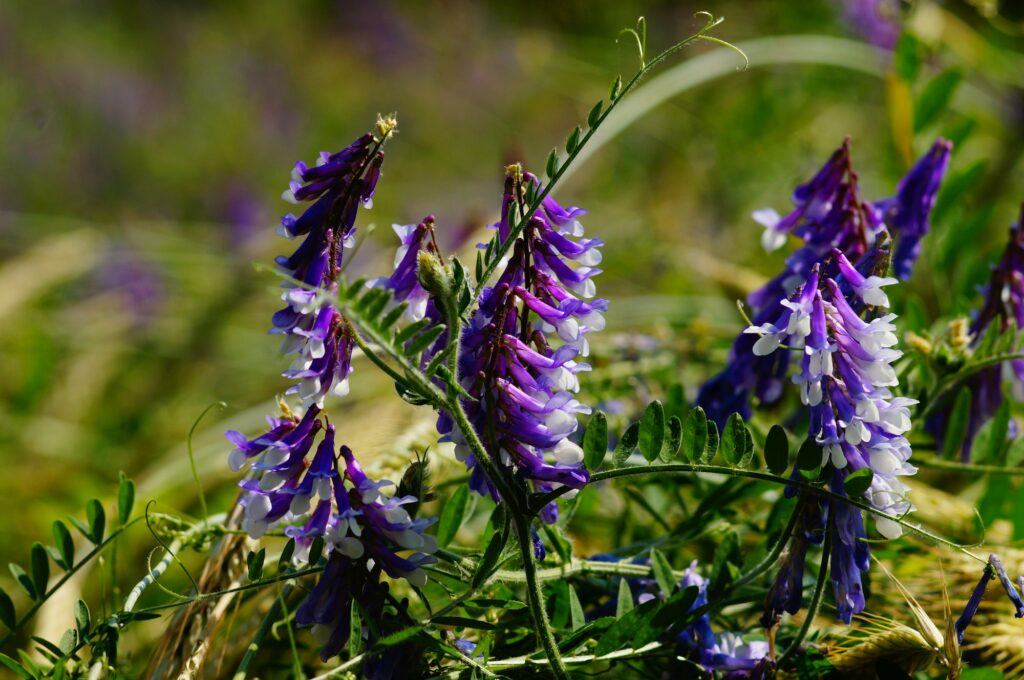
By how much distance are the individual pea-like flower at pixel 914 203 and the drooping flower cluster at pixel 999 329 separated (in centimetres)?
7

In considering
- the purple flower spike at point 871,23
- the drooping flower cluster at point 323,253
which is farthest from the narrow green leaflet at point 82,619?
the purple flower spike at point 871,23

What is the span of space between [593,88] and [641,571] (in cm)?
216

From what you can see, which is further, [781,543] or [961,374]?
[961,374]

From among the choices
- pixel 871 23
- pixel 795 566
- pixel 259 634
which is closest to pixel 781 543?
pixel 795 566

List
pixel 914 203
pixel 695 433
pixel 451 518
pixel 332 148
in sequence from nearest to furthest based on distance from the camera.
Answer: pixel 695 433, pixel 451 518, pixel 914 203, pixel 332 148

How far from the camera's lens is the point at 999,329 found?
81 cm

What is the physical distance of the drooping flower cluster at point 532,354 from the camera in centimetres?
54

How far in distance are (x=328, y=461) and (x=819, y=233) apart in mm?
476

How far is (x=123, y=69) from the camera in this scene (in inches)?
155

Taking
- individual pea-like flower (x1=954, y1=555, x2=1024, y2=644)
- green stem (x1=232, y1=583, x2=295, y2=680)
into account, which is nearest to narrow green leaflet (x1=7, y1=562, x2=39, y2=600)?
green stem (x1=232, y1=583, x2=295, y2=680)

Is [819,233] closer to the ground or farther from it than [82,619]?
farther from it

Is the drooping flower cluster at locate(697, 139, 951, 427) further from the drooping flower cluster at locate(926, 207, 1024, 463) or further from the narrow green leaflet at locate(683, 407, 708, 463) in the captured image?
the narrow green leaflet at locate(683, 407, 708, 463)

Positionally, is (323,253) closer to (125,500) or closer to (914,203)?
Result: (125,500)

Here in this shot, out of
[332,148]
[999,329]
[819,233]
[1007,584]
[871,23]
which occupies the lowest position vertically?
[1007,584]
